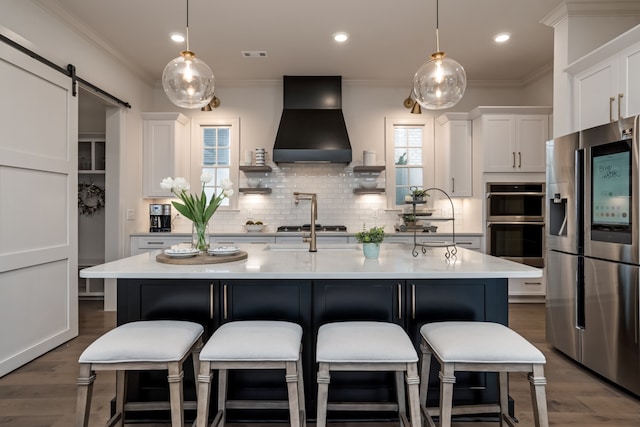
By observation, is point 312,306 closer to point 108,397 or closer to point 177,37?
point 108,397

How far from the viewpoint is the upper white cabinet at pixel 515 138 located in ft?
15.0

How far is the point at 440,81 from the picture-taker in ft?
7.45

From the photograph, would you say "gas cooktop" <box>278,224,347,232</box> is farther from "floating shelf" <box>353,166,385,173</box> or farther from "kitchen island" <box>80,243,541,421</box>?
"kitchen island" <box>80,243,541,421</box>

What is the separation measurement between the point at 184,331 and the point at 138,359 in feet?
0.72

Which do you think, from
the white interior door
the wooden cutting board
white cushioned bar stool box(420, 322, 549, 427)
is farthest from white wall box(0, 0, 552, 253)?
white cushioned bar stool box(420, 322, 549, 427)

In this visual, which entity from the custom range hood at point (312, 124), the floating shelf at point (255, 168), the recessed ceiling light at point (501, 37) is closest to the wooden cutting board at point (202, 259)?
the custom range hood at point (312, 124)

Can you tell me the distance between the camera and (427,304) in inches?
81.7

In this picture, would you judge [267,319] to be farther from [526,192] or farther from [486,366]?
[526,192]

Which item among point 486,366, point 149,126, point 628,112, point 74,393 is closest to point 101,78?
point 149,126

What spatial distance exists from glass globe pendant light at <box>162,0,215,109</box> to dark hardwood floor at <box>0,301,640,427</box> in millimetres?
1866

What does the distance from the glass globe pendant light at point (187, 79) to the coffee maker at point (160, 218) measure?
116 inches

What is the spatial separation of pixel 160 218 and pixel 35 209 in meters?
1.99

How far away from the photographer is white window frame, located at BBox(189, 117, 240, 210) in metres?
5.25

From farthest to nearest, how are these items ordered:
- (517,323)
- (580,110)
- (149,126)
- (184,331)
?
1. (149,126)
2. (517,323)
3. (580,110)
4. (184,331)
